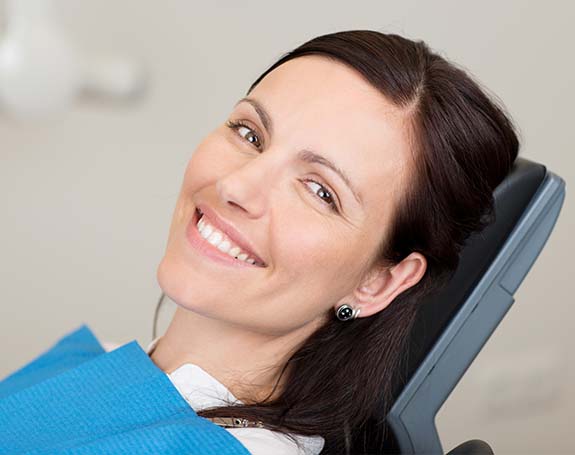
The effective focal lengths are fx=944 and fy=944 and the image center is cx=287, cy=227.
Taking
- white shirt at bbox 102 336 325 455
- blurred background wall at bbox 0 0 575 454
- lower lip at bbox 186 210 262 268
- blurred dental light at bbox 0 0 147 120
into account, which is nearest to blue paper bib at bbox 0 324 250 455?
white shirt at bbox 102 336 325 455

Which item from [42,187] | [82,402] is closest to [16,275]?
[42,187]

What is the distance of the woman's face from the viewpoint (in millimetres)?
1059

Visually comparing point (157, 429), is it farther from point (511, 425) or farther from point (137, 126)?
point (511, 425)

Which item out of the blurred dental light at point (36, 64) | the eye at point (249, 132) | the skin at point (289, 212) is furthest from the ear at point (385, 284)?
the blurred dental light at point (36, 64)

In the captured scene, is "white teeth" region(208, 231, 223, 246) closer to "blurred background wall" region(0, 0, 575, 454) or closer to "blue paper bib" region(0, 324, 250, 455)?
"blue paper bib" region(0, 324, 250, 455)

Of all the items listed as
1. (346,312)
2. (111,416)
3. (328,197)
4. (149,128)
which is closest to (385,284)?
(346,312)

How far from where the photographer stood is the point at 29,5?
4.58ft

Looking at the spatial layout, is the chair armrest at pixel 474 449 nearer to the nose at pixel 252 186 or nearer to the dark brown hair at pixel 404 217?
the dark brown hair at pixel 404 217

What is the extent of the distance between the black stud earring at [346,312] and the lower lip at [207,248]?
0.16 m

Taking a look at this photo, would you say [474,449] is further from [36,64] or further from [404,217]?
[36,64]

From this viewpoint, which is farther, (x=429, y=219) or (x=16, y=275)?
(x=16, y=275)

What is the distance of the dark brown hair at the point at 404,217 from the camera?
1129 millimetres

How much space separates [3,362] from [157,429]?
93cm

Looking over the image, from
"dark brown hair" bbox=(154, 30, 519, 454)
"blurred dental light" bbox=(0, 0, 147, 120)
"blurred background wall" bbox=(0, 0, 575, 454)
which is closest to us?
"dark brown hair" bbox=(154, 30, 519, 454)
